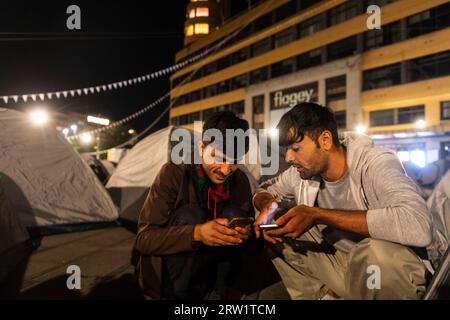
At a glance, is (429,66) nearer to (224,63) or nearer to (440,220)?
(440,220)

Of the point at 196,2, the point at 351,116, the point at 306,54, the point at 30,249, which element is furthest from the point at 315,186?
the point at 196,2

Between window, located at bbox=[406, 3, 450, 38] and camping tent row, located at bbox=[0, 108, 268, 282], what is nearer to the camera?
camping tent row, located at bbox=[0, 108, 268, 282]

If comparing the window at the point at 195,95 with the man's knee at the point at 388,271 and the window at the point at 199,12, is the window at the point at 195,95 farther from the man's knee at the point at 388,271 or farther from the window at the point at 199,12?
the man's knee at the point at 388,271

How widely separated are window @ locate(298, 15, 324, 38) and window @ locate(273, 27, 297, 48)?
2.34 feet

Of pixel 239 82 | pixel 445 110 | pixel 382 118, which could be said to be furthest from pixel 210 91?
pixel 445 110

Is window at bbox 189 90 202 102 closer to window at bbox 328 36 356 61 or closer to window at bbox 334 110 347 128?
window at bbox 328 36 356 61

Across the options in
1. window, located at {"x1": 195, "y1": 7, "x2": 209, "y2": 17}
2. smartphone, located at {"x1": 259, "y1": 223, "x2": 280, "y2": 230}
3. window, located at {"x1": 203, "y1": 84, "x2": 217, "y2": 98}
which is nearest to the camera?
smartphone, located at {"x1": 259, "y1": 223, "x2": 280, "y2": 230}

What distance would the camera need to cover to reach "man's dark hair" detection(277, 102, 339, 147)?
2.25m

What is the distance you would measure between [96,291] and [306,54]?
2993cm

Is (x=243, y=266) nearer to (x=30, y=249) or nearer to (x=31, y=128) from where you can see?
(x=30, y=249)

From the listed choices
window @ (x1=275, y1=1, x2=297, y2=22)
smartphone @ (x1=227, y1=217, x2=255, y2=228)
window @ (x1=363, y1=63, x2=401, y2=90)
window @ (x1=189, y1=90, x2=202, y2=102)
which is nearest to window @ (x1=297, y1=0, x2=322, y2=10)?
window @ (x1=275, y1=1, x2=297, y2=22)

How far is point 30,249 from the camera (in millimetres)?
4379
